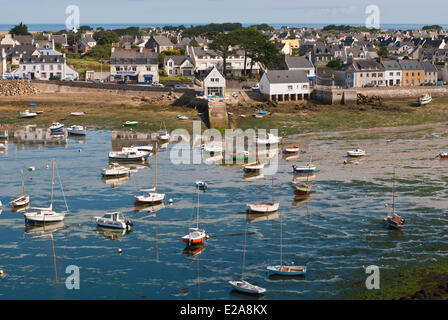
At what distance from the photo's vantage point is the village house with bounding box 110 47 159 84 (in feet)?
351

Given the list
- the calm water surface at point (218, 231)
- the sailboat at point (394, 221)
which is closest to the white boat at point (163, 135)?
the calm water surface at point (218, 231)

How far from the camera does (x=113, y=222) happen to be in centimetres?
4522

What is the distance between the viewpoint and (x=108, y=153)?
219 feet

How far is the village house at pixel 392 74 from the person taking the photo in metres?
106

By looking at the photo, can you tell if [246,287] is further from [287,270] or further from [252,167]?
[252,167]

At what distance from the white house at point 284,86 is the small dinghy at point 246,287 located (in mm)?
57185

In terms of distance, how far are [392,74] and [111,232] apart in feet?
234

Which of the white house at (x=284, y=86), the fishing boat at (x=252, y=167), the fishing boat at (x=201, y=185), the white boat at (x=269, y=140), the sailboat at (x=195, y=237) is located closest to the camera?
the sailboat at (x=195, y=237)

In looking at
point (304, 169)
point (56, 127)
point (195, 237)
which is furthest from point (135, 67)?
point (195, 237)

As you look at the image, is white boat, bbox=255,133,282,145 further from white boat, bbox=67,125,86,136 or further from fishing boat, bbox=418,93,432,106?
fishing boat, bbox=418,93,432,106

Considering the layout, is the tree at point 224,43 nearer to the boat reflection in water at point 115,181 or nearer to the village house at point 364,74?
the village house at point 364,74

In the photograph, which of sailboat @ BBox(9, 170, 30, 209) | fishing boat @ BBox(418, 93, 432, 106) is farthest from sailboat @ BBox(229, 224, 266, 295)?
fishing boat @ BBox(418, 93, 432, 106)

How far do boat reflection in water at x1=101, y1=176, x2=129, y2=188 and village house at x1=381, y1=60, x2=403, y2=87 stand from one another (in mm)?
59152

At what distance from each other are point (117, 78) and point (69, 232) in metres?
65.3
